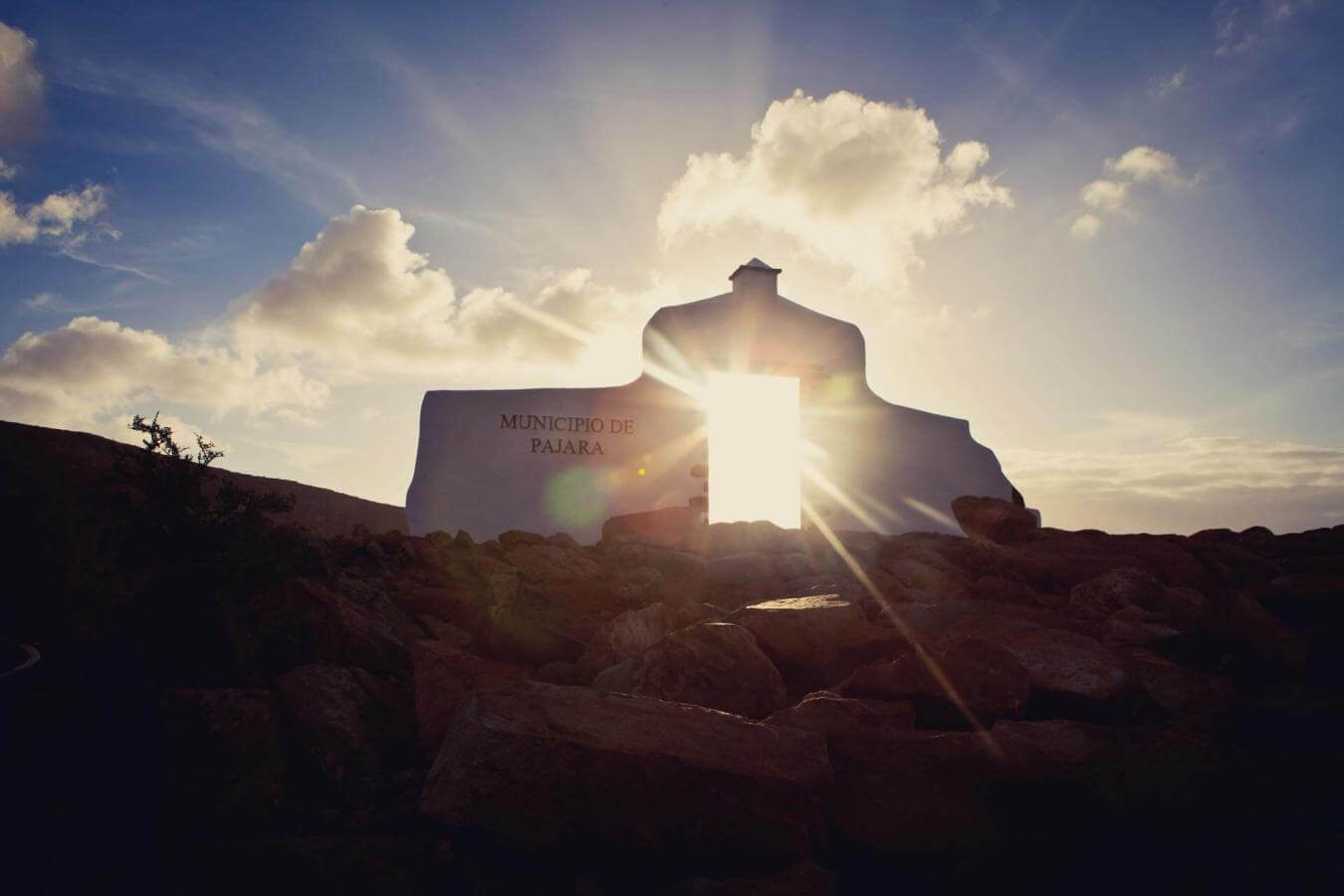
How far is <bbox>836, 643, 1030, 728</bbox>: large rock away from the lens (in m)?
3.53

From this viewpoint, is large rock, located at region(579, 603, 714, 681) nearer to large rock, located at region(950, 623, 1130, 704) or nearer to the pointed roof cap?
large rock, located at region(950, 623, 1130, 704)

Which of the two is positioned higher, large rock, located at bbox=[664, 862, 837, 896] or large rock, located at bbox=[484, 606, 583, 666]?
large rock, located at bbox=[484, 606, 583, 666]

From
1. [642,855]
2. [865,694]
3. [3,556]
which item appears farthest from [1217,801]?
[3,556]

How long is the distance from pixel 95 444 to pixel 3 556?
12.0 ft

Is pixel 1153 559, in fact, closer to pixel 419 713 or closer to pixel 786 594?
pixel 786 594

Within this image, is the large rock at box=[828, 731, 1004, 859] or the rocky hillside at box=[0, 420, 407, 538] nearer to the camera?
the large rock at box=[828, 731, 1004, 859]

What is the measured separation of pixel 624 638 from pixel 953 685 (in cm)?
193

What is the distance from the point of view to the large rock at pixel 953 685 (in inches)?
139

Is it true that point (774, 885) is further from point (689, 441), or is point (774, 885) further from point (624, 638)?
point (689, 441)

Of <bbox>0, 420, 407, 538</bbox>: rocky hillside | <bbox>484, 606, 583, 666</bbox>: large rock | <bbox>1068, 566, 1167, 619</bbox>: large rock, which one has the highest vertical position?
<bbox>0, 420, 407, 538</bbox>: rocky hillside

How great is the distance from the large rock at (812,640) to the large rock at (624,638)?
620 mm

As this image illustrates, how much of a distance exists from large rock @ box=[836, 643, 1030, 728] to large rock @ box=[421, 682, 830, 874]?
2.90 ft

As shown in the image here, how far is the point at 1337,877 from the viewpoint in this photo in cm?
254

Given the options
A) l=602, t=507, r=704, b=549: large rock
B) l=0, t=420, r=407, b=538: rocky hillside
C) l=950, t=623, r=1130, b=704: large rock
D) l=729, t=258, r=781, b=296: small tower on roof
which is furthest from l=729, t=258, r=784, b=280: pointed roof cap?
l=950, t=623, r=1130, b=704: large rock
